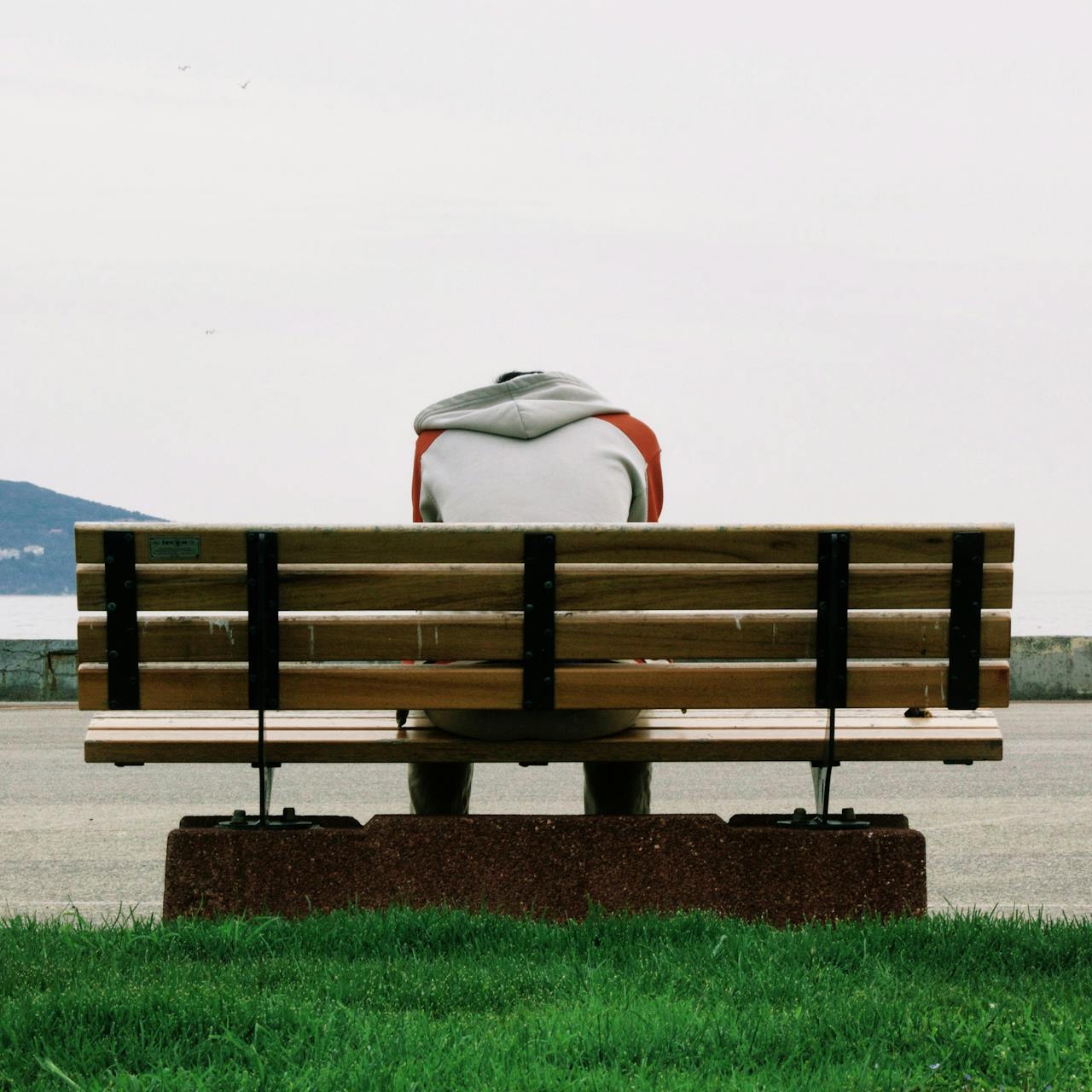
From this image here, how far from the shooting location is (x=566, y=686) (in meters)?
4.43

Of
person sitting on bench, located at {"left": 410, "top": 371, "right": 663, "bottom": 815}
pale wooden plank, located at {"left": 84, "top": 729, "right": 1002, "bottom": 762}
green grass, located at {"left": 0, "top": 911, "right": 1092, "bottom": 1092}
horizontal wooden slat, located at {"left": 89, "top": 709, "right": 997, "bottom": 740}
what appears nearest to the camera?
green grass, located at {"left": 0, "top": 911, "right": 1092, "bottom": 1092}

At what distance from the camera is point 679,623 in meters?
4.43

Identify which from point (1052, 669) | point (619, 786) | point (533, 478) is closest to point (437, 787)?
point (619, 786)

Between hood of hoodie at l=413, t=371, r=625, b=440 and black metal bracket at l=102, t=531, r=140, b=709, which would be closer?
black metal bracket at l=102, t=531, r=140, b=709

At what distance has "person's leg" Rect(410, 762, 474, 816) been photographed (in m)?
4.80

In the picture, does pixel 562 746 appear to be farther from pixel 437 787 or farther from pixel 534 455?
pixel 534 455

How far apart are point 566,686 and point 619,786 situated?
556mm

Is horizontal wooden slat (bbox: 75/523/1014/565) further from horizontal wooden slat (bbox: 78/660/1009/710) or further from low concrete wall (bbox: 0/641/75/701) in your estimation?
low concrete wall (bbox: 0/641/75/701)

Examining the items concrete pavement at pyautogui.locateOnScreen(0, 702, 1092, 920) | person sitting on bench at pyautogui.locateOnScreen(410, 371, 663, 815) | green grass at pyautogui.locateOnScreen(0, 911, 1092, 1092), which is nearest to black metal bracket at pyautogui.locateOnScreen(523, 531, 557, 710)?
person sitting on bench at pyautogui.locateOnScreen(410, 371, 663, 815)

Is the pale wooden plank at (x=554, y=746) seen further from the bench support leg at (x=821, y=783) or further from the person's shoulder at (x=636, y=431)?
the person's shoulder at (x=636, y=431)

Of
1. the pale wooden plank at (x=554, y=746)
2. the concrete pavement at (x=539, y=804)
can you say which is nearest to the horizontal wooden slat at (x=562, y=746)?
the pale wooden plank at (x=554, y=746)

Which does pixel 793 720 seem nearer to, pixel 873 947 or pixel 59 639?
pixel 873 947

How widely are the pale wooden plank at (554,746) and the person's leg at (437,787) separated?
0.17 m

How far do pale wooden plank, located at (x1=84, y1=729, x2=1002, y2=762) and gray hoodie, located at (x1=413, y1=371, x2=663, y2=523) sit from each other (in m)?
0.68
